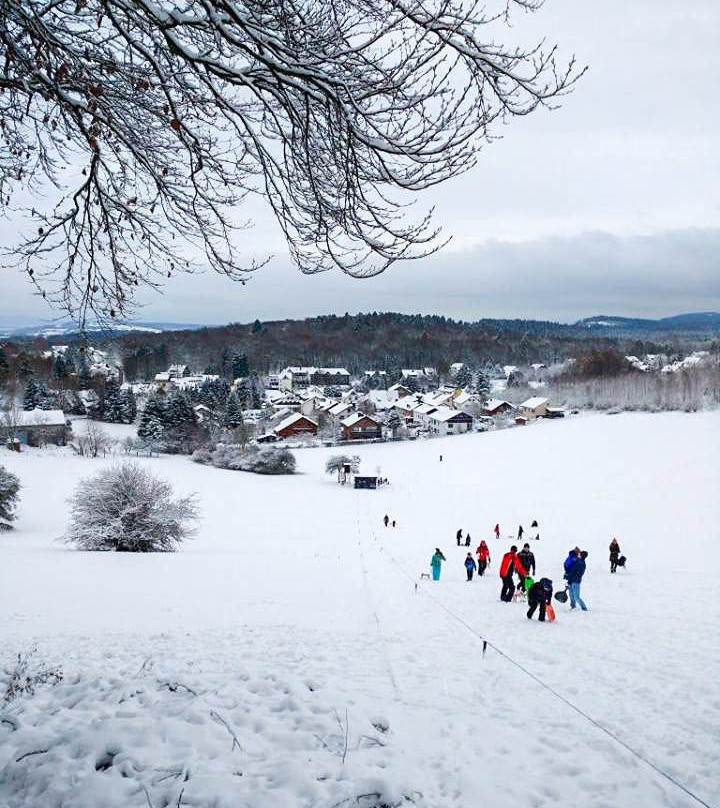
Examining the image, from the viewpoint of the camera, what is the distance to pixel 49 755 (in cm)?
398

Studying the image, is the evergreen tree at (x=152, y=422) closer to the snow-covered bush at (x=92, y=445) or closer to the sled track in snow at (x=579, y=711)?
the snow-covered bush at (x=92, y=445)

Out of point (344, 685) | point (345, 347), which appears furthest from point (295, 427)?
point (345, 347)

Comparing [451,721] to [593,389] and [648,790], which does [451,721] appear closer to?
[648,790]

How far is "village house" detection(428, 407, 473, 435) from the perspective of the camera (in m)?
82.7

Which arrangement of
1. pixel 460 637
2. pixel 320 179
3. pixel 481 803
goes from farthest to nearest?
pixel 460 637 < pixel 320 179 < pixel 481 803

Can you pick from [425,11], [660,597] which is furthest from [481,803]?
[660,597]

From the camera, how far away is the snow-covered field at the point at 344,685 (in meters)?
3.91

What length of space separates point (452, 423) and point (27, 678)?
7923 cm

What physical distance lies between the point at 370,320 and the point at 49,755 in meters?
195

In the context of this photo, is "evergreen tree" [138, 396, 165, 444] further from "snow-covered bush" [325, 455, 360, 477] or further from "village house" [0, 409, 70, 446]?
"snow-covered bush" [325, 455, 360, 477]

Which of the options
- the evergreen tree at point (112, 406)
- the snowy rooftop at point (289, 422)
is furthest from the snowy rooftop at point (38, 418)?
the snowy rooftop at point (289, 422)

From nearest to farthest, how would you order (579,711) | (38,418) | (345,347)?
(579,711), (38,418), (345,347)

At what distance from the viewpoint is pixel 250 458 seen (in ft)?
186

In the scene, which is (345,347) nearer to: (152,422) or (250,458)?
(152,422)
